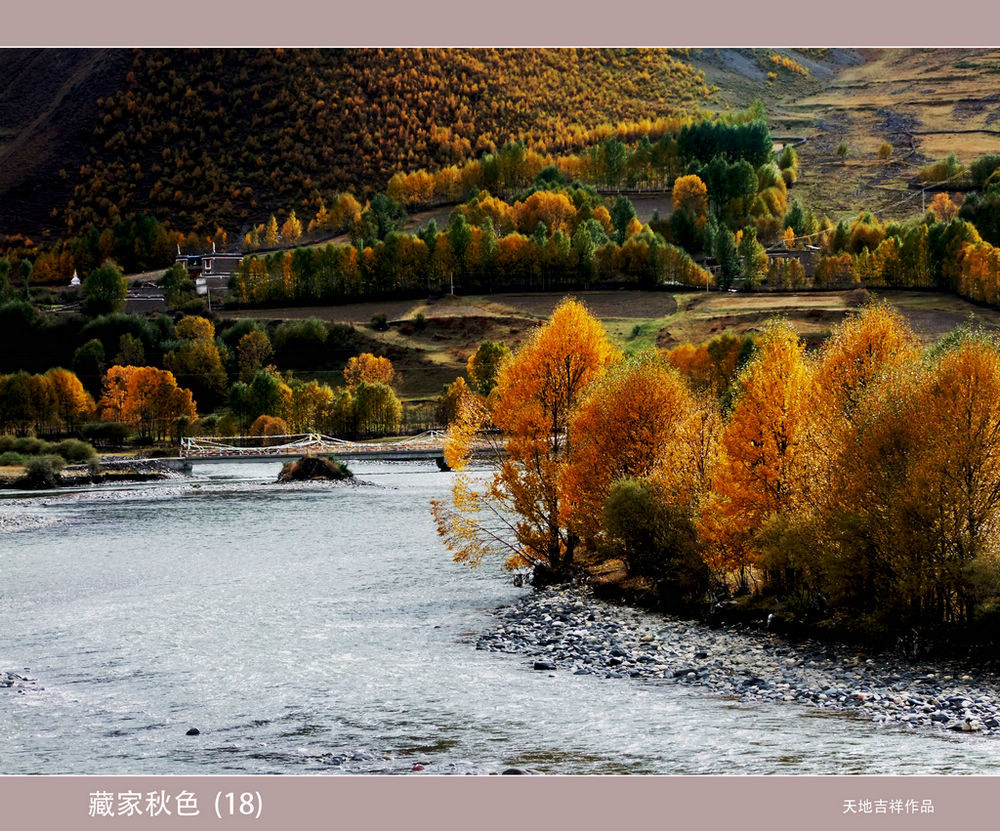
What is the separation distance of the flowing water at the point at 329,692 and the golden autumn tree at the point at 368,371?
312 ft

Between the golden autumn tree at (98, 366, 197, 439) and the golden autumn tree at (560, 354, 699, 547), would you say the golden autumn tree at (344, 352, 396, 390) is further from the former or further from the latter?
the golden autumn tree at (560, 354, 699, 547)

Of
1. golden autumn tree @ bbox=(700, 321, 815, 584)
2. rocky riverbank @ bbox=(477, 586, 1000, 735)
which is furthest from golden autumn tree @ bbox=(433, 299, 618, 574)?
golden autumn tree @ bbox=(700, 321, 815, 584)

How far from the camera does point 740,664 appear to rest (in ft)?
117

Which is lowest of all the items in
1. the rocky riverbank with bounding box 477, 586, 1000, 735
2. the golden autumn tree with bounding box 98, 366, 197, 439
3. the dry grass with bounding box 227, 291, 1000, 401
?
the golden autumn tree with bounding box 98, 366, 197, 439

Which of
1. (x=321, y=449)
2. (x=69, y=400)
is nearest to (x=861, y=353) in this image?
(x=321, y=449)

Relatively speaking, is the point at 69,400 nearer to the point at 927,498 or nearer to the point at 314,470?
the point at 314,470

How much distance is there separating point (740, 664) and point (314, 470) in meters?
78.2

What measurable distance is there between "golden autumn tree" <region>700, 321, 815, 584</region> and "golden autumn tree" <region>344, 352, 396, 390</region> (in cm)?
A: 11614

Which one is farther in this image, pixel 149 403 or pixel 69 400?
pixel 69 400

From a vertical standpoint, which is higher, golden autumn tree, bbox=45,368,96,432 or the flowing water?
the flowing water

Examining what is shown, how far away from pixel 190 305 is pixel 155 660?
167m

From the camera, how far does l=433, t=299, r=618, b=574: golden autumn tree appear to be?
48781mm

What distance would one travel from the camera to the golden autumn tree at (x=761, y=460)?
40250mm

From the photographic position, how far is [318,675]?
35.8 metres
